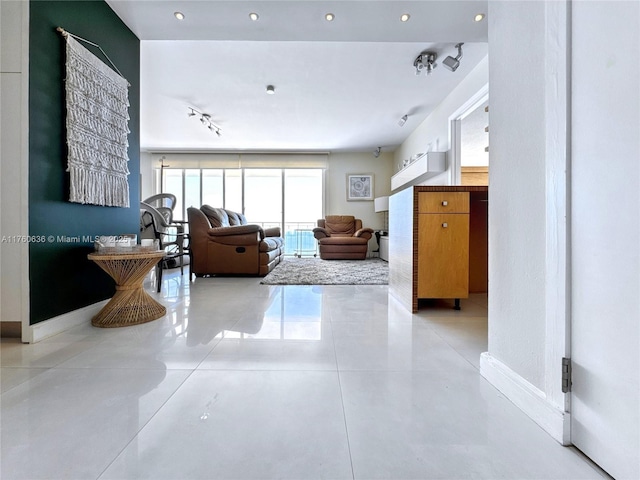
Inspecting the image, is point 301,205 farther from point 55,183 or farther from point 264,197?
point 55,183

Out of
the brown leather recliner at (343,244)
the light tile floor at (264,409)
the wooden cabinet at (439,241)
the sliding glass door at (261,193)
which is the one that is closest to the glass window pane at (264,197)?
the sliding glass door at (261,193)

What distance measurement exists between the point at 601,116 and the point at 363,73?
285 centimetres

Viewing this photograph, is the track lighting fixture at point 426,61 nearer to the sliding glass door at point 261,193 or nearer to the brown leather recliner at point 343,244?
the brown leather recliner at point 343,244

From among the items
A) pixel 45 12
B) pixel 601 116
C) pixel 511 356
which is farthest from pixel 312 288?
pixel 45 12

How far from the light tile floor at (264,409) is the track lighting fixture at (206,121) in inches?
137

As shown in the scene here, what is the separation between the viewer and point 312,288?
2701mm

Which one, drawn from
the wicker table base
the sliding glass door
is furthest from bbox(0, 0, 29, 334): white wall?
the sliding glass door

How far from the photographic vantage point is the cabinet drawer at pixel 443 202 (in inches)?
73.5

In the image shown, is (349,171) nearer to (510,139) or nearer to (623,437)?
(510,139)

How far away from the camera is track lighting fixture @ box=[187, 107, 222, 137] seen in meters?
3.99

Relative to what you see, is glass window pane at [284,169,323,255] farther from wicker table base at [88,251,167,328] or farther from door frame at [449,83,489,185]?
wicker table base at [88,251,167,328]

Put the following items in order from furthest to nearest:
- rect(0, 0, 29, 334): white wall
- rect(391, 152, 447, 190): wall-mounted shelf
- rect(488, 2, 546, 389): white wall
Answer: rect(391, 152, 447, 190): wall-mounted shelf → rect(0, 0, 29, 334): white wall → rect(488, 2, 546, 389): white wall

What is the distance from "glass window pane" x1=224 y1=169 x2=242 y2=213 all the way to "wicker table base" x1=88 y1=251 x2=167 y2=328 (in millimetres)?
4604

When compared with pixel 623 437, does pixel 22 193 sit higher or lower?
higher
